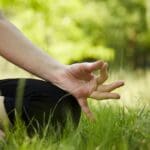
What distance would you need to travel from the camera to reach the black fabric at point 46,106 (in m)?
2.20

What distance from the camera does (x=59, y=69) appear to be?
2.32 meters

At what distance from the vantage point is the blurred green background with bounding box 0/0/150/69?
12.4m

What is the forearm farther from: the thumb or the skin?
the thumb

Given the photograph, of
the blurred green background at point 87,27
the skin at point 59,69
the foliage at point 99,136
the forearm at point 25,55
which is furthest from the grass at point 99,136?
the blurred green background at point 87,27

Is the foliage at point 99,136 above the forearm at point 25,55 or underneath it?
underneath

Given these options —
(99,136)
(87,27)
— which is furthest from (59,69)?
(87,27)

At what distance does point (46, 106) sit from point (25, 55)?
0.25 m

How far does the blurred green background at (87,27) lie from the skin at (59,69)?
8167mm

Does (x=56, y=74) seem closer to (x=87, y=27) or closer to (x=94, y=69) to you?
(x=94, y=69)

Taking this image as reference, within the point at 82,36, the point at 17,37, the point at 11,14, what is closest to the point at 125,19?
the point at 82,36

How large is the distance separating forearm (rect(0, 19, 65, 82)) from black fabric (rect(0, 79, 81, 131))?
0.06 metres

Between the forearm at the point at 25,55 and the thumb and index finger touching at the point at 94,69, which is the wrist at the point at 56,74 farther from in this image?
the thumb and index finger touching at the point at 94,69

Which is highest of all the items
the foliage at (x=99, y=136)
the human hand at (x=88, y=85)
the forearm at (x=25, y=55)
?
the forearm at (x=25, y=55)

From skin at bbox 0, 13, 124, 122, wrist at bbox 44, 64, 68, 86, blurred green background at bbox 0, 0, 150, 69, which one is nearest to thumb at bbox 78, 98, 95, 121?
skin at bbox 0, 13, 124, 122
